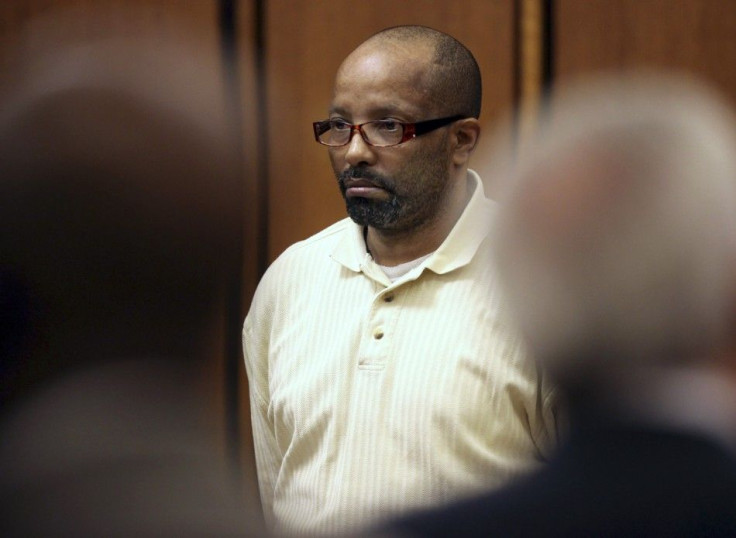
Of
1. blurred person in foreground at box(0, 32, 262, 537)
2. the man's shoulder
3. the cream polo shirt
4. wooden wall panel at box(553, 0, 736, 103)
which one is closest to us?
blurred person in foreground at box(0, 32, 262, 537)

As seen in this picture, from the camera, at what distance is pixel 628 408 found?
0.43 m

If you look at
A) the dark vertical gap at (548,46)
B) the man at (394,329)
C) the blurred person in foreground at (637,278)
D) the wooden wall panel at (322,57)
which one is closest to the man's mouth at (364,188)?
the man at (394,329)

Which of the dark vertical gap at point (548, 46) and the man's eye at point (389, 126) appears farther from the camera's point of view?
the dark vertical gap at point (548, 46)

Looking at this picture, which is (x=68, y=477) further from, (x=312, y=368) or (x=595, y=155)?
(x=312, y=368)

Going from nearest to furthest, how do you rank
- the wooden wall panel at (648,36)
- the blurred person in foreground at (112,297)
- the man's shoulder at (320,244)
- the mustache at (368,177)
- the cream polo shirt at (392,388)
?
the blurred person in foreground at (112,297) < the cream polo shirt at (392,388) < the mustache at (368,177) < the man's shoulder at (320,244) < the wooden wall panel at (648,36)

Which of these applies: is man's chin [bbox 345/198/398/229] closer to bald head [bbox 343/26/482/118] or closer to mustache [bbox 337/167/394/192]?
mustache [bbox 337/167/394/192]

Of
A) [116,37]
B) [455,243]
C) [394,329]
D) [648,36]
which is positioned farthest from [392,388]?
[648,36]

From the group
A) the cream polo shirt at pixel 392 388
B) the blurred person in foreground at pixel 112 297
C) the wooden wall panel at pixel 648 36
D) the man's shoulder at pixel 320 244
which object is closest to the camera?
the blurred person in foreground at pixel 112 297

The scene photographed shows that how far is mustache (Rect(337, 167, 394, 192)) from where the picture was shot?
1.35 m

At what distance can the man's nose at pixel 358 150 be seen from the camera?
1.33m

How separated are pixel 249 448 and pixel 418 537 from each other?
1.65 meters

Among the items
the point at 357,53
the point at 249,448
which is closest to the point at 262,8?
the point at 357,53

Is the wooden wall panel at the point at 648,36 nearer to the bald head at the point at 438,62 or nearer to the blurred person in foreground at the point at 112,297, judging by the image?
the bald head at the point at 438,62

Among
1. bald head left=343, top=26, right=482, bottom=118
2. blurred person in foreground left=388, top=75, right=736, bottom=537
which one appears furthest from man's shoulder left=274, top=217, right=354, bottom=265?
blurred person in foreground left=388, top=75, right=736, bottom=537
